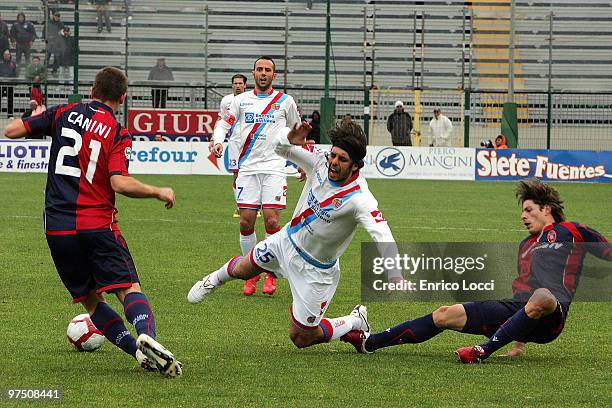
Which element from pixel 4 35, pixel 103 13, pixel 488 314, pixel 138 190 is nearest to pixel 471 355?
pixel 488 314

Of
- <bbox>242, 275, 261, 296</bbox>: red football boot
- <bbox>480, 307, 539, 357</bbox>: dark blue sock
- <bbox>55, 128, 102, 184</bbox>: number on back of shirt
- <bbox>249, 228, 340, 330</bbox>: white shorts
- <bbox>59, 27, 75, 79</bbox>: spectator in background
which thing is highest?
<bbox>59, 27, 75, 79</bbox>: spectator in background

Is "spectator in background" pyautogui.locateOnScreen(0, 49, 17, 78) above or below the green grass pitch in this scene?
above

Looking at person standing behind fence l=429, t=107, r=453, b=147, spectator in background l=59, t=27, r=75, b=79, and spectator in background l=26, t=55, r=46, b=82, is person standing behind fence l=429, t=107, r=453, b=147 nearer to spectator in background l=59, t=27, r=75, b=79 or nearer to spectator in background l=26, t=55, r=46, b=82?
spectator in background l=59, t=27, r=75, b=79

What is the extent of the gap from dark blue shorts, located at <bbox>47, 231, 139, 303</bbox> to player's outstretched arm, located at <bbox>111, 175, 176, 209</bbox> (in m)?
0.37

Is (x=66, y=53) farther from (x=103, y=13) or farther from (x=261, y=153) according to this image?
(x=261, y=153)

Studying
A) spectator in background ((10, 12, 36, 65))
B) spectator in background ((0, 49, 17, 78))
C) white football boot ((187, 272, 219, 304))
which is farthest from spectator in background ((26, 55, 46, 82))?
white football boot ((187, 272, 219, 304))

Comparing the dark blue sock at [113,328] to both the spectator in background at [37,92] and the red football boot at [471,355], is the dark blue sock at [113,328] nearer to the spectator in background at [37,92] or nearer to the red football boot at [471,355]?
the red football boot at [471,355]

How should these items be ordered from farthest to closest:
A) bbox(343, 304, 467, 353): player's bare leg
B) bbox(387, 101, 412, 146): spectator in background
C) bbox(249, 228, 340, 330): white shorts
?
1. bbox(387, 101, 412, 146): spectator in background
2. bbox(249, 228, 340, 330): white shorts
3. bbox(343, 304, 467, 353): player's bare leg

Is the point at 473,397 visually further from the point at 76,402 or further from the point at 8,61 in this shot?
the point at 8,61

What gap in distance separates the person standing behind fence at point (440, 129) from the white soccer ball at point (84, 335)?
80.8 feet

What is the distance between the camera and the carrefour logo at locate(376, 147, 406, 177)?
29.0m

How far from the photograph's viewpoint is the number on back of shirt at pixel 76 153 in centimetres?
663

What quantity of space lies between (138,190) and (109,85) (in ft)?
2.53

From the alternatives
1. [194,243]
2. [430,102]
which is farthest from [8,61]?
[194,243]
